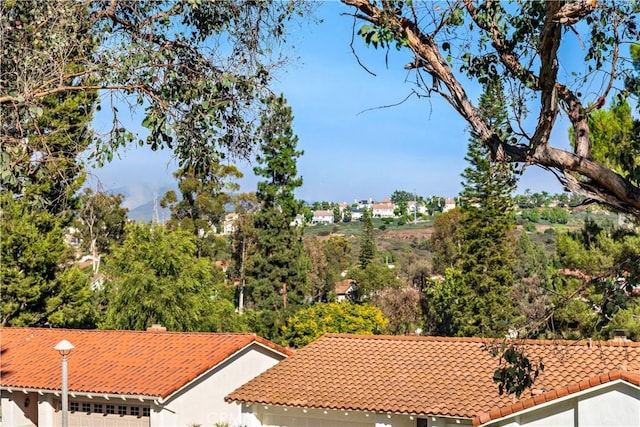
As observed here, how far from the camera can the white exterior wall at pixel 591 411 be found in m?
14.1

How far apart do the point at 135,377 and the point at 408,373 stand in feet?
→ 19.5

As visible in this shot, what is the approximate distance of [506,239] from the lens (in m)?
42.7

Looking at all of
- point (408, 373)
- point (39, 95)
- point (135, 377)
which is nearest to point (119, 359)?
point (135, 377)

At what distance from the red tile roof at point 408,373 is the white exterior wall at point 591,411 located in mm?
1273

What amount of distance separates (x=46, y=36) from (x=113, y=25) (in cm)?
53

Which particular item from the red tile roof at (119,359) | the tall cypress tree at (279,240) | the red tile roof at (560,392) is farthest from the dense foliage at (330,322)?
the red tile roof at (560,392)

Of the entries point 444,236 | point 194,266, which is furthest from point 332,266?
point 194,266

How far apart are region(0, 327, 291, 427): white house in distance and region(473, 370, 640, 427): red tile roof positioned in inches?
271

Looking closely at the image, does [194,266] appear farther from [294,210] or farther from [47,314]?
[294,210]

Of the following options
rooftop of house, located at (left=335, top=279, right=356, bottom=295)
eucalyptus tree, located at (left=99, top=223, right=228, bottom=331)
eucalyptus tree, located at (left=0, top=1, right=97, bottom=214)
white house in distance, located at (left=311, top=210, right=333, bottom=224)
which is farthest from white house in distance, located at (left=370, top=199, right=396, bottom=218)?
eucalyptus tree, located at (left=0, top=1, right=97, bottom=214)

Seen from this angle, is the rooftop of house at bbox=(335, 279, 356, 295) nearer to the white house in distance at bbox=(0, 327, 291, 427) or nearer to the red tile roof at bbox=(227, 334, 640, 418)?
A: the white house in distance at bbox=(0, 327, 291, 427)

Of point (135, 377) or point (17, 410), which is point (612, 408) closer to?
point (135, 377)

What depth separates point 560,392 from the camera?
14484 millimetres

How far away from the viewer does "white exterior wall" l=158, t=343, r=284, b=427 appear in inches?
764
